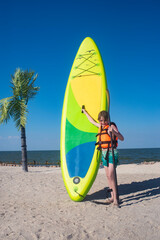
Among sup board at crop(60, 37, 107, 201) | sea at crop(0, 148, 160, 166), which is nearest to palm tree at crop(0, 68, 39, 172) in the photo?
sup board at crop(60, 37, 107, 201)

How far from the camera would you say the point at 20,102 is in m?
9.34

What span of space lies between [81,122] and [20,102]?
569cm

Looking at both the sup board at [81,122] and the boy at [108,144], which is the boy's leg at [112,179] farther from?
the sup board at [81,122]

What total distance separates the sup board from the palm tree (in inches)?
184

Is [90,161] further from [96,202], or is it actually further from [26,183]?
[26,183]

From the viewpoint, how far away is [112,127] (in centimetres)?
332

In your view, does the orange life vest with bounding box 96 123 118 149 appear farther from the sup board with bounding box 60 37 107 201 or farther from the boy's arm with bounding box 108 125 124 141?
the sup board with bounding box 60 37 107 201

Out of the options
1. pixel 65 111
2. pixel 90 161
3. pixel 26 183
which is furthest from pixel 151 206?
pixel 26 183

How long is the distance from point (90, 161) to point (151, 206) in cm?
141

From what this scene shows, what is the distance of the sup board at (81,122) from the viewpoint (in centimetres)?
396

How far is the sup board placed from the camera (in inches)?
156

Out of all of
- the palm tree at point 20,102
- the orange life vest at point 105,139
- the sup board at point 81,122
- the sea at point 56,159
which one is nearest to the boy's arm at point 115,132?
the orange life vest at point 105,139

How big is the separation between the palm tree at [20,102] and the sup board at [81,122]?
15.3 feet

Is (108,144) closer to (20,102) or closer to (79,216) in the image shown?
Result: (79,216)
